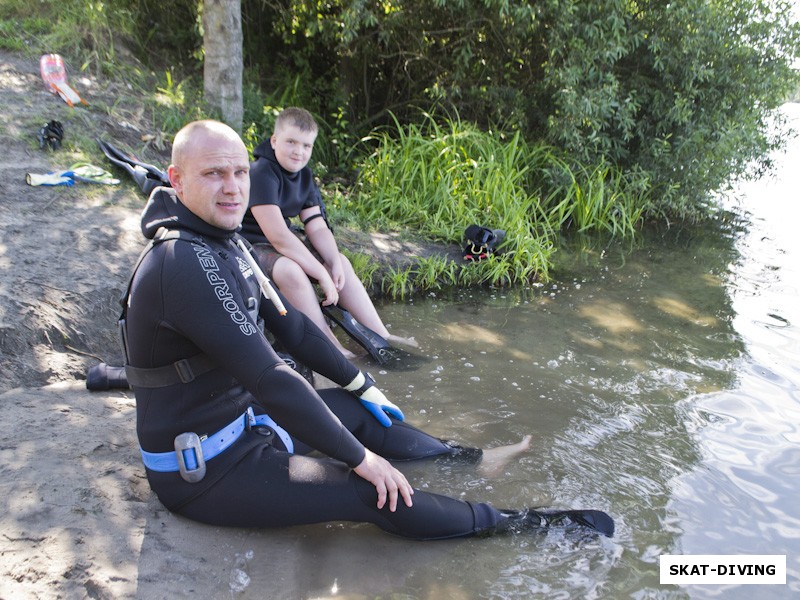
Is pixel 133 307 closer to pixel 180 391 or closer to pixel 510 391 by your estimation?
pixel 180 391

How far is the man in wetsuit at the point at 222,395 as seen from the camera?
224 cm

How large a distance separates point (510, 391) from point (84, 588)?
8.44 feet

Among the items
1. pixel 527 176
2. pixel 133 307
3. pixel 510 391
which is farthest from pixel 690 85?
pixel 133 307

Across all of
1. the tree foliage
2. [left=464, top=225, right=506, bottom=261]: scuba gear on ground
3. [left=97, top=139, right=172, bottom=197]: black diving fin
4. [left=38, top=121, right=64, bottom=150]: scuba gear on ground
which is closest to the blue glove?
[left=97, top=139, right=172, bottom=197]: black diving fin

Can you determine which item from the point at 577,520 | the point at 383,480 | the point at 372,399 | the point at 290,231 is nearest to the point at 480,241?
the point at 290,231

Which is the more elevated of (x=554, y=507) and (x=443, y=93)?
(x=443, y=93)

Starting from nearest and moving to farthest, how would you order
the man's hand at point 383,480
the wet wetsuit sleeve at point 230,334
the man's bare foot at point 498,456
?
the wet wetsuit sleeve at point 230,334, the man's hand at point 383,480, the man's bare foot at point 498,456

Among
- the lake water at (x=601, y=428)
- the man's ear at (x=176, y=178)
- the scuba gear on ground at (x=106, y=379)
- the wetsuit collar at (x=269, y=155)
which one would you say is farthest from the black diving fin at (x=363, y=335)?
the man's ear at (x=176, y=178)

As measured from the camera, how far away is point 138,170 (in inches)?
214

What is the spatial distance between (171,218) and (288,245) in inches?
79.7

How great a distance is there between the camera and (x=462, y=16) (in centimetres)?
744

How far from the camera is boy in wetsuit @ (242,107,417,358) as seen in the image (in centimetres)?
425

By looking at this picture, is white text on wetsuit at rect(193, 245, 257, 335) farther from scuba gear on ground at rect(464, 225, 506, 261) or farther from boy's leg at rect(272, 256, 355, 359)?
scuba gear on ground at rect(464, 225, 506, 261)

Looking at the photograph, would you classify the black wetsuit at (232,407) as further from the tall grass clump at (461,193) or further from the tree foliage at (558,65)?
the tree foliage at (558,65)
